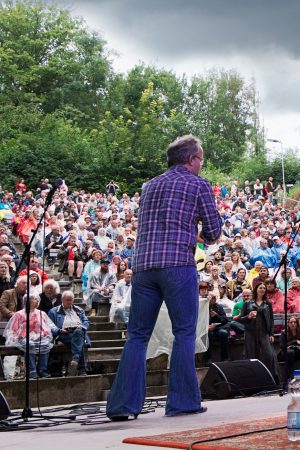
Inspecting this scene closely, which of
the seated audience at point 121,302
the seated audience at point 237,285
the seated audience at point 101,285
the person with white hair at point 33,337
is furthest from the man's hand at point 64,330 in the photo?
the seated audience at point 237,285

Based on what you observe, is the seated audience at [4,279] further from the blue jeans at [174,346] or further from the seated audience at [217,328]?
the blue jeans at [174,346]

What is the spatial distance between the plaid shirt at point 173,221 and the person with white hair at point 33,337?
229 inches

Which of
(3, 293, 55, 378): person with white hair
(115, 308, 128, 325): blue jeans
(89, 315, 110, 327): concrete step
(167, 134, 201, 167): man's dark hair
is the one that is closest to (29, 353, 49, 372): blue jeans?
(3, 293, 55, 378): person with white hair

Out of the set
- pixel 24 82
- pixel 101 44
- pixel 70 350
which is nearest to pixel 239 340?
pixel 70 350

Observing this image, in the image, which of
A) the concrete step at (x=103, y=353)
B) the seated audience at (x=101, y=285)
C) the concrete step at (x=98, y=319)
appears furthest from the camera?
the seated audience at (x=101, y=285)

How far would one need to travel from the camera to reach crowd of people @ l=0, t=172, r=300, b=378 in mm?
13719

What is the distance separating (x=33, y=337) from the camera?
1299cm

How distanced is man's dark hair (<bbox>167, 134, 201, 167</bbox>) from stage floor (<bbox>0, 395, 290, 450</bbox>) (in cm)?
188

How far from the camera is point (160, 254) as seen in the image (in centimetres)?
715

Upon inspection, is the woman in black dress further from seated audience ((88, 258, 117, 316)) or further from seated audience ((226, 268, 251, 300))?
seated audience ((88, 258, 117, 316))

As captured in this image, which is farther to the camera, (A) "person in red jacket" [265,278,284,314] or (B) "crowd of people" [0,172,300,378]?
(A) "person in red jacket" [265,278,284,314]

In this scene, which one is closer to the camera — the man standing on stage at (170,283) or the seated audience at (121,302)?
the man standing on stage at (170,283)

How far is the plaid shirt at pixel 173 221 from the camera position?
282 inches

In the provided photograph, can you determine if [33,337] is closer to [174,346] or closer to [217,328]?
[217,328]
